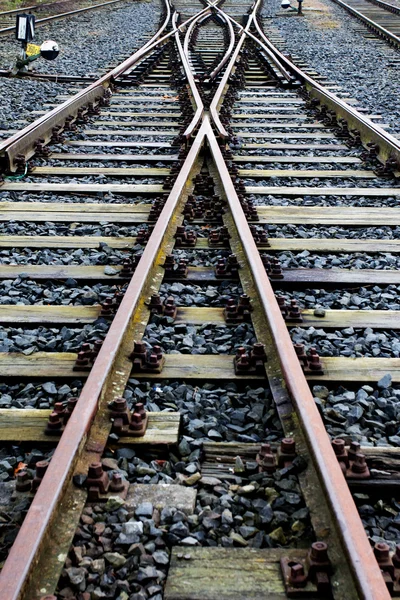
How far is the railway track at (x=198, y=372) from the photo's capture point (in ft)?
6.35

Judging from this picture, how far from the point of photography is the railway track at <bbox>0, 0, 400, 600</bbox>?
76.2 inches

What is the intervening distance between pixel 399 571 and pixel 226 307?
5.91 feet

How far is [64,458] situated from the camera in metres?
2.15

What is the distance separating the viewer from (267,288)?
140 inches

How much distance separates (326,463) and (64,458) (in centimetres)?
81

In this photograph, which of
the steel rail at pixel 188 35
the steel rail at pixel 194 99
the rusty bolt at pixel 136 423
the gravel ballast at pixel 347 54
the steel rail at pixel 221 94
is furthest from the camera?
the steel rail at pixel 188 35

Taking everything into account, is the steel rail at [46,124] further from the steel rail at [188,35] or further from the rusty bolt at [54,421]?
the rusty bolt at [54,421]

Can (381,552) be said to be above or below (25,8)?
above

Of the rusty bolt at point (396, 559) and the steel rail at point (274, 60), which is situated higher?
the rusty bolt at point (396, 559)

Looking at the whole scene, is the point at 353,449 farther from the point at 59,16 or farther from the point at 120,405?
the point at 59,16

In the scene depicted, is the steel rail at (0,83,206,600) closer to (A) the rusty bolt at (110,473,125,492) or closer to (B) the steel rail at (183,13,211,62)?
(A) the rusty bolt at (110,473,125,492)

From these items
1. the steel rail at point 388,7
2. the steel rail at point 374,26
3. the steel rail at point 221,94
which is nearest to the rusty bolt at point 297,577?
the steel rail at point 221,94

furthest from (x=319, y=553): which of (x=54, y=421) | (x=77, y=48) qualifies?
(x=77, y=48)

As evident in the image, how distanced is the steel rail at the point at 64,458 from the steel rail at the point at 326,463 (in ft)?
2.17
